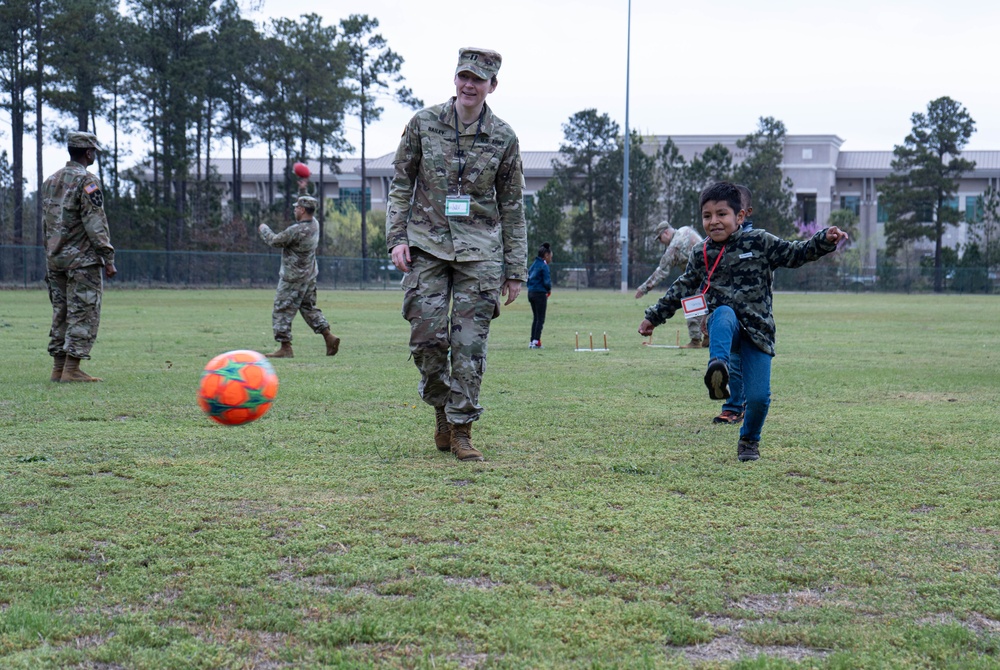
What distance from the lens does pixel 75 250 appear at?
33.6 ft

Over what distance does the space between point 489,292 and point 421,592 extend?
3038 mm

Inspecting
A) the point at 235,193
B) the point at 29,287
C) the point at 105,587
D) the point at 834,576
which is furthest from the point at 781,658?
the point at 235,193

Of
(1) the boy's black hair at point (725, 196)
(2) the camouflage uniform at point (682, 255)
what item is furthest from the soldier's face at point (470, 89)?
(2) the camouflage uniform at point (682, 255)

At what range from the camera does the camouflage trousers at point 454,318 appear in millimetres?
6473

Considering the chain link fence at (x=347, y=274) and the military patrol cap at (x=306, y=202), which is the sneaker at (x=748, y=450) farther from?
the chain link fence at (x=347, y=274)

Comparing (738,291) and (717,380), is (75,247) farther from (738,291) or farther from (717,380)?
(717,380)

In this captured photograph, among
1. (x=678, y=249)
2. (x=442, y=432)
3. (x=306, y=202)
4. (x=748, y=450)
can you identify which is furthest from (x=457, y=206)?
(x=678, y=249)

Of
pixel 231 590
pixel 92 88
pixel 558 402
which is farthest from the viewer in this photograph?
pixel 92 88

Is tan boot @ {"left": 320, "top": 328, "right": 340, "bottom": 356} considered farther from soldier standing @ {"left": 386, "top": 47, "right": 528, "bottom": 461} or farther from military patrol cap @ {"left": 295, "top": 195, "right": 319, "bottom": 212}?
soldier standing @ {"left": 386, "top": 47, "right": 528, "bottom": 461}

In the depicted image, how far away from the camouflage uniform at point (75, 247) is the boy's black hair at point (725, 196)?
6.24 meters

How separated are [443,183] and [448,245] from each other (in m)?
0.40

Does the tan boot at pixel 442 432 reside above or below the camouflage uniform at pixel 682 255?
below

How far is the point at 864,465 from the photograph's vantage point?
630 cm

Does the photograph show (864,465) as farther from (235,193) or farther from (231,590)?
(235,193)
